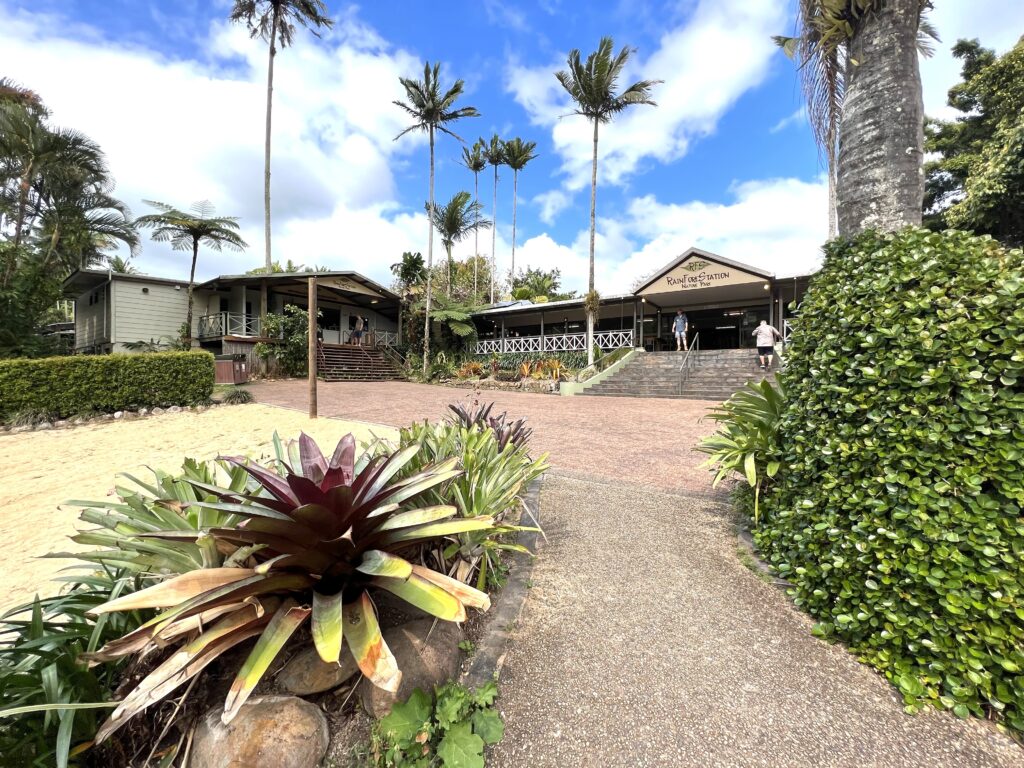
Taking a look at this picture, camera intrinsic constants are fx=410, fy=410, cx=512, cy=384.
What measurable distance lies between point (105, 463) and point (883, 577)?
28.0ft

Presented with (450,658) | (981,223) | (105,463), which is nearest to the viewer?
(450,658)

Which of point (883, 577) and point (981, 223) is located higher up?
point (981, 223)

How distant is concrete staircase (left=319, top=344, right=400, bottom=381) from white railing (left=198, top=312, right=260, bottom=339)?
10.3 ft

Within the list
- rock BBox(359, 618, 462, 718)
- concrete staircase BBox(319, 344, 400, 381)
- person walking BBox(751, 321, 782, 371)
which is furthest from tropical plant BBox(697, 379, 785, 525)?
concrete staircase BBox(319, 344, 400, 381)

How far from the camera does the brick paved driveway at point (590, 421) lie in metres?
5.30

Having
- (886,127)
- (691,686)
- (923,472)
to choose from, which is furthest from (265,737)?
(886,127)

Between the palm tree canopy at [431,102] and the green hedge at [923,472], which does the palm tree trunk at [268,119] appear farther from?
the green hedge at [923,472]

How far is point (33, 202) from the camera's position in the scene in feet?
55.6

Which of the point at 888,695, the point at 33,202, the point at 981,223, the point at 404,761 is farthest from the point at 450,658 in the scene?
the point at 33,202

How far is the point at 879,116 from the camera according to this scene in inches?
111

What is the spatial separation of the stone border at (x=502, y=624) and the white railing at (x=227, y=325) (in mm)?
19102

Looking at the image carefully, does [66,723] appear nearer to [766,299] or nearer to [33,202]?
[766,299]

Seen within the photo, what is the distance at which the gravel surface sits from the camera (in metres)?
1.52

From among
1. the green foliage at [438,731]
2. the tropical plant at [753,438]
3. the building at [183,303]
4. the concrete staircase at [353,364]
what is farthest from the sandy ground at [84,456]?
the building at [183,303]
